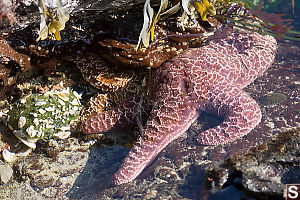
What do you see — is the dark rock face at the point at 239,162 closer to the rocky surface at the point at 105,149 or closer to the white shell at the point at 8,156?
the rocky surface at the point at 105,149

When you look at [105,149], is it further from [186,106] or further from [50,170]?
[186,106]

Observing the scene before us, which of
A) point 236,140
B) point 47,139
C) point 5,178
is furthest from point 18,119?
point 236,140

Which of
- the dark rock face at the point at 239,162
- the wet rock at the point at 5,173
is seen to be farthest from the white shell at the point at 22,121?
the dark rock face at the point at 239,162

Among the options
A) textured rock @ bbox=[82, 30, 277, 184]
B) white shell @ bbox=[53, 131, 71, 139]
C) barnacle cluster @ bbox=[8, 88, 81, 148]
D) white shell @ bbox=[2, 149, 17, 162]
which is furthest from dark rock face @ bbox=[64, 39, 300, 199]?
white shell @ bbox=[2, 149, 17, 162]

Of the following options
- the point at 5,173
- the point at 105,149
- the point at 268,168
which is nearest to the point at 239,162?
the point at 268,168

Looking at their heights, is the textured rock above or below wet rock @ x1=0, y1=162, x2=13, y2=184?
above

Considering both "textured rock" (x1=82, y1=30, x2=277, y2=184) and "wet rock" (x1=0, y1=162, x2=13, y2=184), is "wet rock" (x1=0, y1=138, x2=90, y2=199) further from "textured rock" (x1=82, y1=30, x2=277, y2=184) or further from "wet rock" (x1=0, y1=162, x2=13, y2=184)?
"textured rock" (x1=82, y1=30, x2=277, y2=184)
